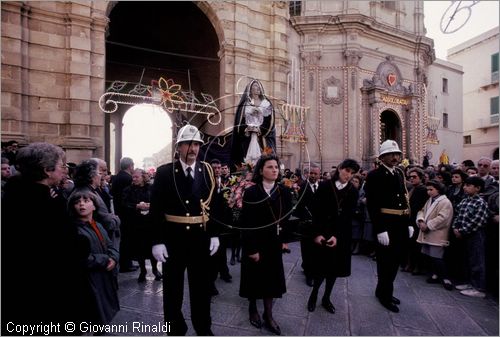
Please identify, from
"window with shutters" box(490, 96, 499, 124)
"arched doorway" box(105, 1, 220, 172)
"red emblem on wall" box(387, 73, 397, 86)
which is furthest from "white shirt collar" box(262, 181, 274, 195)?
"window with shutters" box(490, 96, 499, 124)

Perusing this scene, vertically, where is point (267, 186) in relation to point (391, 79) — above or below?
below

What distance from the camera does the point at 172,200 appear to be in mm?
3434

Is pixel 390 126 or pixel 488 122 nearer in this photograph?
pixel 390 126

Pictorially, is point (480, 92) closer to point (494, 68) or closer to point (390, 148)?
point (494, 68)

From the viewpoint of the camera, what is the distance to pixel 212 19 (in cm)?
1195

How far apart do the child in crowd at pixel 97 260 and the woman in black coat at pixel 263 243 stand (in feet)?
4.65

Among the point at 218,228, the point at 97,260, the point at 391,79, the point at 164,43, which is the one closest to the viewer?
the point at 97,260

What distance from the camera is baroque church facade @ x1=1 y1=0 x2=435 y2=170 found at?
9.06m

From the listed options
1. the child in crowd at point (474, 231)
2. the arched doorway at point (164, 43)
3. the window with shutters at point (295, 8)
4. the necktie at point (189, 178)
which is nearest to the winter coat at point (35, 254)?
the necktie at point (189, 178)

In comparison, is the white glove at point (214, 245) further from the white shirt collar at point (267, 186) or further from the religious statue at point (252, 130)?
the religious statue at point (252, 130)

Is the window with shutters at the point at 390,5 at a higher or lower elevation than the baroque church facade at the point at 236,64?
higher

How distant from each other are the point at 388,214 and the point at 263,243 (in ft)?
6.43

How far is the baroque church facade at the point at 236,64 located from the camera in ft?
29.7

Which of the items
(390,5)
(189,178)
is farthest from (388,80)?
(189,178)
